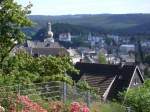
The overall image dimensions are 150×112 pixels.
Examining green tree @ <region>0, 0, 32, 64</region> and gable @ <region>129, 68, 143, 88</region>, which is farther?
gable @ <region>129, 68, 143, 88</region>

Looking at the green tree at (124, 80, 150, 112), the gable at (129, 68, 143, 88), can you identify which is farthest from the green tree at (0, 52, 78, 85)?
the gable at (129, 68, 143, 88)

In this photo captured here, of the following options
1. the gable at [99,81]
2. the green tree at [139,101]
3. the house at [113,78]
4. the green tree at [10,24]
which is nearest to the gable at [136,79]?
the house at [113,78]

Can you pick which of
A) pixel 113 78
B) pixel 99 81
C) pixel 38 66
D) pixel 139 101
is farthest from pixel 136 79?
pixel 139 101

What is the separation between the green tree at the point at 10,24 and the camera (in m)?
26.8

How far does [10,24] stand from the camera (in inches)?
1062

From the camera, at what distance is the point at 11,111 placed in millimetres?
13977

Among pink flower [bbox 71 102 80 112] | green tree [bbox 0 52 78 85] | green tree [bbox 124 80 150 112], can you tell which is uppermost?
pink flower [bbox 71 102 80 112]

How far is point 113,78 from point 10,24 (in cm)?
3098

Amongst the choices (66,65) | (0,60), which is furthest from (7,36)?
(66,65)

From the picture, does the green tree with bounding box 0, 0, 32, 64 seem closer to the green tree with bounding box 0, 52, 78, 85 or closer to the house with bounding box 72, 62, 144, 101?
the green tree with bounding box 0, 52, 78, 85

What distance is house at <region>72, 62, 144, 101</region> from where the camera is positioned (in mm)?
54188

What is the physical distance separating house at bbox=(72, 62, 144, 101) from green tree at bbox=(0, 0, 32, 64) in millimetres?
25820

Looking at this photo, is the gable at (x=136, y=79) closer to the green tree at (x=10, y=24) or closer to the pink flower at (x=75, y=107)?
the green tree at (x=10, y=24)

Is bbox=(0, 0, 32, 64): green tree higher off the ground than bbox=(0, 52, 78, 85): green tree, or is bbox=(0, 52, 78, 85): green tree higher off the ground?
bbox=(0, 0, 32, 64): green tree
